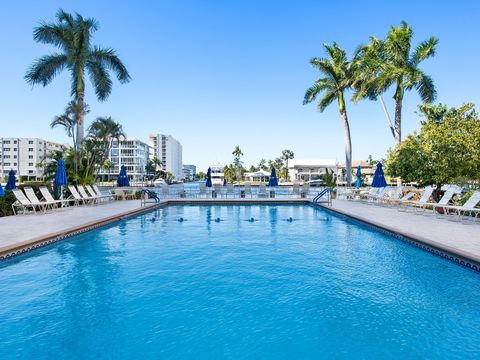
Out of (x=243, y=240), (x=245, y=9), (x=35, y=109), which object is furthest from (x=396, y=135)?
(x=35, y=109)

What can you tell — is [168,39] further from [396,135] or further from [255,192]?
[396,135]

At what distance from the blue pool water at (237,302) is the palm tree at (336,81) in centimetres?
1649

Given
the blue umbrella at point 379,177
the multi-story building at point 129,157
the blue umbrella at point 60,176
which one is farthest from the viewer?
the multi-story building at point 129,157

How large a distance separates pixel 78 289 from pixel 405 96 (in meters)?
22.1

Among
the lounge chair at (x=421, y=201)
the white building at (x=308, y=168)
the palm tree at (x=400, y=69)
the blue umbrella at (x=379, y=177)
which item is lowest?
the lounge chair at (x=421, y=201)

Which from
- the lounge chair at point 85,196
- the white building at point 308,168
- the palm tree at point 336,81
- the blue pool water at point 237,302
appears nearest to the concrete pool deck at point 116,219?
the blue pool water at point 237,302

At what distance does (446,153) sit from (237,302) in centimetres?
1356

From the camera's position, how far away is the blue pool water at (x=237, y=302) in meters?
3.38

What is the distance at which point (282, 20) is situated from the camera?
64.7 feet

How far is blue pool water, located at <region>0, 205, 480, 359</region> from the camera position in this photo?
3.38 m

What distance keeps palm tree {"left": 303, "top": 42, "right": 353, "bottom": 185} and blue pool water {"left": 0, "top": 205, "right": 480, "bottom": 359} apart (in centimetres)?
1649

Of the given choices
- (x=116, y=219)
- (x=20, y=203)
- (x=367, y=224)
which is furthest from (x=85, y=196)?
(x=367, y=224)

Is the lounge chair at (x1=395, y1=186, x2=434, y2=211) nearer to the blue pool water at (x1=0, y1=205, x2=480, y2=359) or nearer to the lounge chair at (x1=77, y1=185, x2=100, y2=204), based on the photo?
the blue pool water at (x1=0, y1=205, x2=480, y2=359)

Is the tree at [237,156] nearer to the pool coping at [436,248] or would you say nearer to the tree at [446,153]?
the tree at [446,153]
